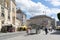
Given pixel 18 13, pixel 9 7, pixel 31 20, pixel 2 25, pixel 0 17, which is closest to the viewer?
pixel 0 17

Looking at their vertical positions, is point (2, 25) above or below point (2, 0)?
below

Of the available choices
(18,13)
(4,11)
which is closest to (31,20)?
(18,13)

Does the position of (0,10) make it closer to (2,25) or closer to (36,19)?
(2,25)

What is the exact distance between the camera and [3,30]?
225ft

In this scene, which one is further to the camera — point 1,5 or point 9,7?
point 9,7

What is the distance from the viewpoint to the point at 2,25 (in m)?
71.2

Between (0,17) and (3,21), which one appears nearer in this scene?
(0,17)

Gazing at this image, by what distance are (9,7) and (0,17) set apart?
17.8 m

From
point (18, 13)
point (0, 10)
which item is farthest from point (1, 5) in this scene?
point (18, 13)

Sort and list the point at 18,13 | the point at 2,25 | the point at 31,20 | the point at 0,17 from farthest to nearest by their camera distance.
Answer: the point at 31,20 → the point at 18,13 → the point at 2,25 → the point at 0,17

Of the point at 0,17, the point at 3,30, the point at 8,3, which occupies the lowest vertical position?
the point at 3,30

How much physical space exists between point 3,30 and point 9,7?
17459 mm

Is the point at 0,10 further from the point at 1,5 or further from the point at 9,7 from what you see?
the point at 9,7

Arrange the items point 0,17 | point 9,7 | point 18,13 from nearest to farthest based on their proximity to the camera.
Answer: point 0,17 < point 9,7 < point 18,13
